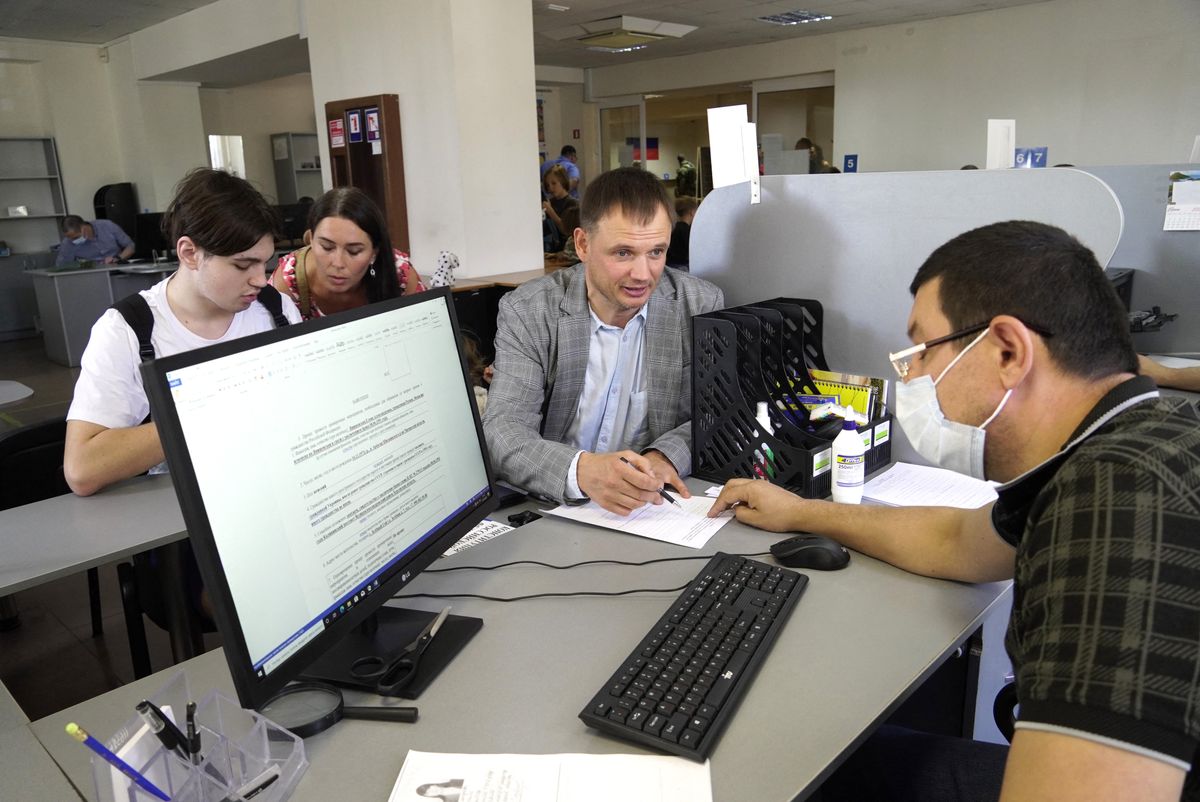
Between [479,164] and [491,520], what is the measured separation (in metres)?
3.94

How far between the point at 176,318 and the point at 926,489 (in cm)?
173

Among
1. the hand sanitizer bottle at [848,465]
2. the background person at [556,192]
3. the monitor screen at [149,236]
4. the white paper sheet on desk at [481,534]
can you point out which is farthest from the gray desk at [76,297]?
the hand sanitizer bottle at [848,465]

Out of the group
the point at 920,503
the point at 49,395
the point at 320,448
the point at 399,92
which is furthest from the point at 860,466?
the point at 49,395

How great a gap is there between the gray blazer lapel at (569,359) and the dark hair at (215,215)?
745 mm

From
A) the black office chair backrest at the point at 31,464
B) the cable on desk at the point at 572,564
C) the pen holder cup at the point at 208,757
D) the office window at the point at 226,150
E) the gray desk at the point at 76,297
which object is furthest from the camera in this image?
the gray desk at the point at 76,297

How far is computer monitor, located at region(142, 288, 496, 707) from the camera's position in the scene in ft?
2.51

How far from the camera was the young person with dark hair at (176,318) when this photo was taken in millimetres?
1752

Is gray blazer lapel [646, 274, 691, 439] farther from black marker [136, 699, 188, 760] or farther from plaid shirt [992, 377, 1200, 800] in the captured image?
black marker [136, 699, 188, 760]

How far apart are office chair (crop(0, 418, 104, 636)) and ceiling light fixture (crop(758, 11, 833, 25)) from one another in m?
7.43

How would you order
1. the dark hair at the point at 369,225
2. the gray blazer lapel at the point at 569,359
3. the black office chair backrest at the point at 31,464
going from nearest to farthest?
the gray blazer lapel at the point at 569,359
the black office chair backrest at the point at 31,464
the dark hair at the point at 369,225

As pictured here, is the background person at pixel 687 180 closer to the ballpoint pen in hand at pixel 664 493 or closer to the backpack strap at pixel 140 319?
the backpack strap at pixel 140 319

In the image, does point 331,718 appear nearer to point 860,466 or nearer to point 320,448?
point 320,448

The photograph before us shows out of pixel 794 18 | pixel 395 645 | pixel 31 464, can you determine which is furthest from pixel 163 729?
pixel 794 18

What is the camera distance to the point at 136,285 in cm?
721
